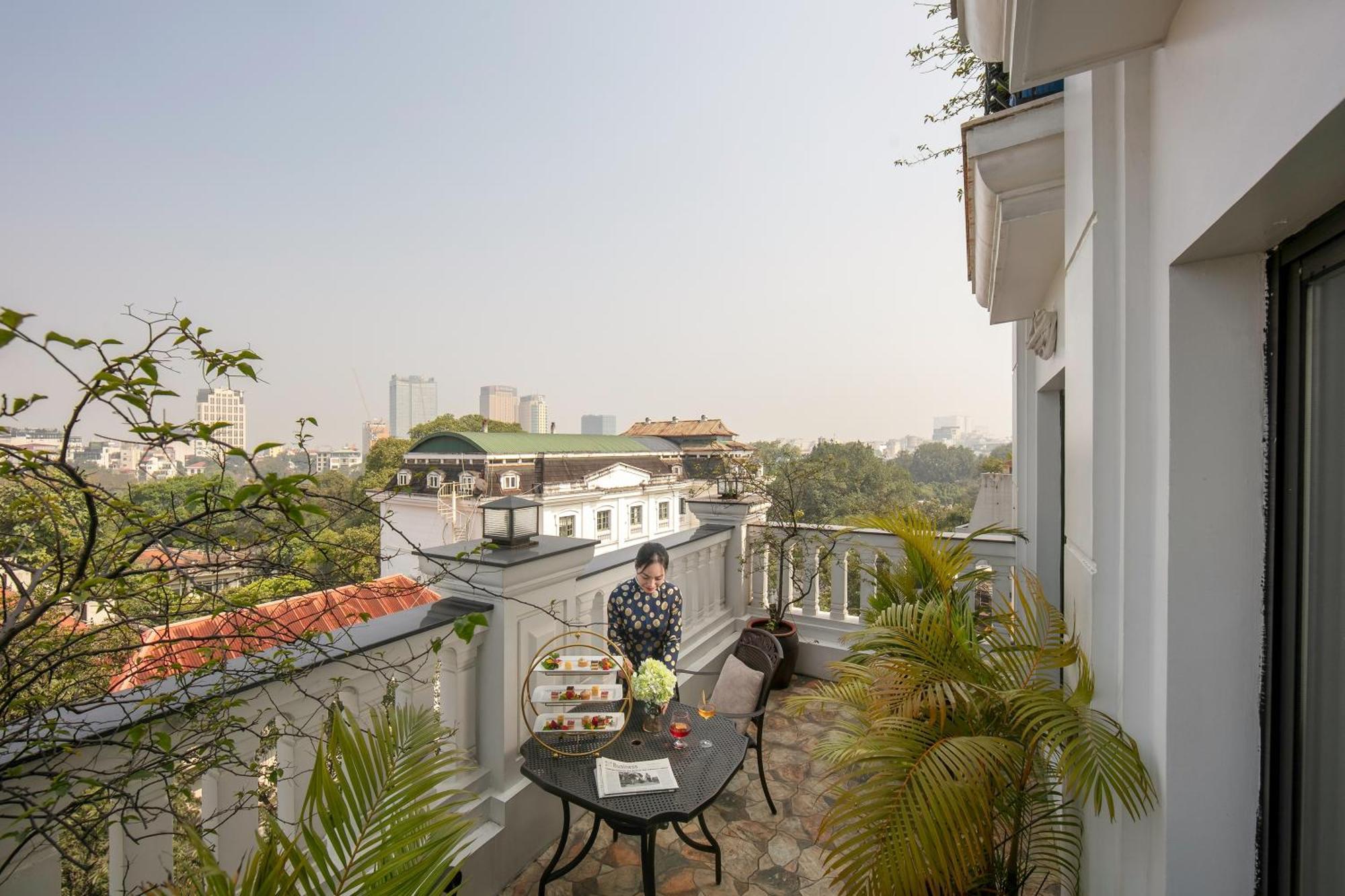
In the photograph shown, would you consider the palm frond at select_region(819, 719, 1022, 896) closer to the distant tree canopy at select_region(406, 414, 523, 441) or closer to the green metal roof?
the green metal roof

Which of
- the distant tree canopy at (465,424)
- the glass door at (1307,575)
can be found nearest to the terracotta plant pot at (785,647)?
the glass door at (1307,575)

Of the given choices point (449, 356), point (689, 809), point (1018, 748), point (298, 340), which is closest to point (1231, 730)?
point (1018, 748)

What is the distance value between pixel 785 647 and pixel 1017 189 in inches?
127

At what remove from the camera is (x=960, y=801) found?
1181mm

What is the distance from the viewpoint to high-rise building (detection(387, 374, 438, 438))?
1366cm

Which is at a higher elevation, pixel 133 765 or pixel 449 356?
pixel 449 356

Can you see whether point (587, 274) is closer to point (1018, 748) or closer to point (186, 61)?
point (186, 61)

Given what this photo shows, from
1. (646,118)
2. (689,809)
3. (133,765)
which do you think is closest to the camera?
(133,765)

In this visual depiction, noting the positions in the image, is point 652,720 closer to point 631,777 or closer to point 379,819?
point 631,777

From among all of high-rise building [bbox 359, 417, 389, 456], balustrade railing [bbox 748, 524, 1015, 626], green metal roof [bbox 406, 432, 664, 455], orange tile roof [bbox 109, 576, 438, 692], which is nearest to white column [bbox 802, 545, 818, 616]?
balustrade railing [bbox 748, 524, 1015, 626]

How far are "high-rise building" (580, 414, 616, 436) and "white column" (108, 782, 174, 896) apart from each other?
33547mm

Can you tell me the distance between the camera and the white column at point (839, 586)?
4191 millimetres

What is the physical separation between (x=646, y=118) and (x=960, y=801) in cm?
1688

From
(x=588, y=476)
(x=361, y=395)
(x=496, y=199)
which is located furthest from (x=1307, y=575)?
(x=496, y=199)
